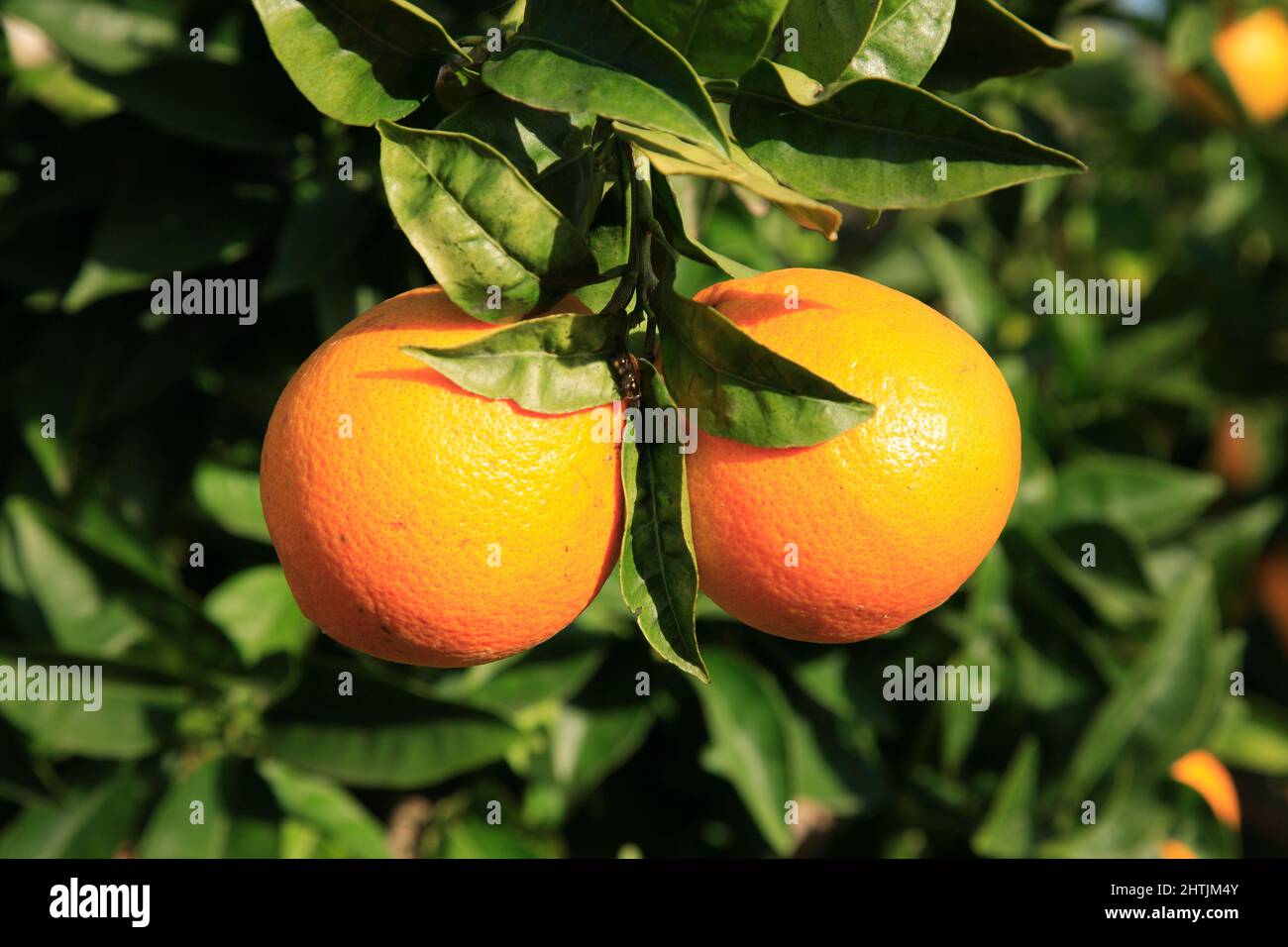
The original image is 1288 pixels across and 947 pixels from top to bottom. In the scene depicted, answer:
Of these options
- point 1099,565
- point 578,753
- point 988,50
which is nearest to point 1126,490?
point 1099,565

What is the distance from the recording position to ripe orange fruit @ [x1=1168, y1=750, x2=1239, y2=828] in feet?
5.53

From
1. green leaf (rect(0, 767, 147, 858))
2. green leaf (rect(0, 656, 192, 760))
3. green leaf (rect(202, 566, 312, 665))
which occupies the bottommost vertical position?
green leaf (rect(0, 767, 147, 858))

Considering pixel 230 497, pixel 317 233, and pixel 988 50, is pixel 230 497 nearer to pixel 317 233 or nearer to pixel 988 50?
pixel 317 233

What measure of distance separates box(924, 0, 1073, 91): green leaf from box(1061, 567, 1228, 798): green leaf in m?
0.94

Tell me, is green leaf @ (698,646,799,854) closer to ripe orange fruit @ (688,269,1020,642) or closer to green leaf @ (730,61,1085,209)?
ripe orange fruit @ (688,269,1020,642)

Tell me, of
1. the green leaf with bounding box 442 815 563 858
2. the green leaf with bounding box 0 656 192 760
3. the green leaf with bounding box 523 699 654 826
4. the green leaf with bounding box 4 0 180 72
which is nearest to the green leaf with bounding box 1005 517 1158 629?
the green leaf with bounding box 523 699 654 826

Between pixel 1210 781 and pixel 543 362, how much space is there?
1.50 metres

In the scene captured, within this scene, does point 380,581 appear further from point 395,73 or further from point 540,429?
point 395,73

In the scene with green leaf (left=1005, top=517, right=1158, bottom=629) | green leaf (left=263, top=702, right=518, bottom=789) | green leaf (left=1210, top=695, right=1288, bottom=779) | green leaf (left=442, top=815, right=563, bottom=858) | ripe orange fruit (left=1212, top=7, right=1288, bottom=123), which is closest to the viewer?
green leaf (left=263, top=702, right=518, bottom=789)

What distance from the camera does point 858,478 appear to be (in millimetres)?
735

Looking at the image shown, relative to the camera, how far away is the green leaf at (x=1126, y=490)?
171cm

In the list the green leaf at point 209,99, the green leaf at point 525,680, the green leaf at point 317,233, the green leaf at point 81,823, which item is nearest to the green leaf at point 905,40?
the green leaf at point 317,233
